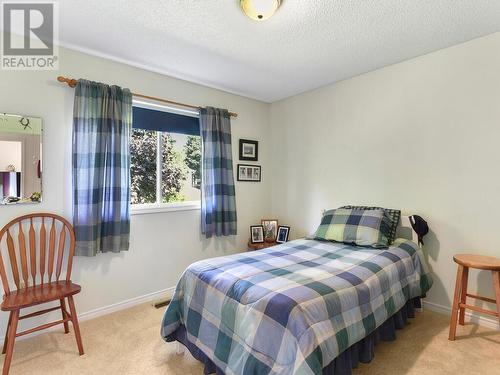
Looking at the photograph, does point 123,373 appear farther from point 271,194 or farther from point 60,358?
point 271,194

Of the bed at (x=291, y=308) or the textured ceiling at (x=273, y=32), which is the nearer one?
the bed at (x=291, y=308)

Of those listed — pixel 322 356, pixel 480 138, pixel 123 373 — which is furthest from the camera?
pixel 480 138

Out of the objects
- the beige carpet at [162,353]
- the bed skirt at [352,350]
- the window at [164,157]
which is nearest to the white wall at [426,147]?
the beige carpet at [162,353]

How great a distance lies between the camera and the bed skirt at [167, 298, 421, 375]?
4.89ft

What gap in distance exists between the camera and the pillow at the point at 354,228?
7.86 feet

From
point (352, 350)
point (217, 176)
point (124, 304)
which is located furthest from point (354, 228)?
point (124, 304)

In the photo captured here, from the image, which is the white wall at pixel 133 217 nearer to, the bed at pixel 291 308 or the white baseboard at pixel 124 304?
the white baseboard at pixel 124 304

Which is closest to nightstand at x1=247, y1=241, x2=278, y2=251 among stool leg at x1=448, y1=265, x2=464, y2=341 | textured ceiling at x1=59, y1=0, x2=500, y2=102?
stool leg at x1=448, y1=265, x2=464, y2=341

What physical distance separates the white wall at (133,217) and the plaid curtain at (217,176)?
0.56ft

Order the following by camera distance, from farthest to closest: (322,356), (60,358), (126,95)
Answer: (126,95) < (60,358) < (322,356)

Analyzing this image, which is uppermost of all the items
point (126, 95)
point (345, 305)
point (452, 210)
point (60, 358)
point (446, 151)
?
point (126, 95)

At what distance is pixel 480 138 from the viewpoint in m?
2.28

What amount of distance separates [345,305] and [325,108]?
2.48m

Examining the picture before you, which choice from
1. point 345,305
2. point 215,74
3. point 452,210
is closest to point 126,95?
point 215,74
